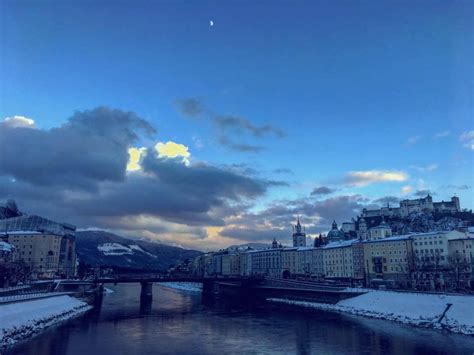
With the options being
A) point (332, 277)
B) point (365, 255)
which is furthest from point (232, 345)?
point (332, 277)

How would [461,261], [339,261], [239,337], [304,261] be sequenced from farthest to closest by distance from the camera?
[304,261] < [339,261] < [461,261] < [239,337]

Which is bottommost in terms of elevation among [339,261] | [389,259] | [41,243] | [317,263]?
[317,263]

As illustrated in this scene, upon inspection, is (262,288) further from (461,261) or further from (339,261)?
(461,261)

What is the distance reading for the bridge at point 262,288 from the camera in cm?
10012

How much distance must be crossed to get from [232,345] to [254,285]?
3731 inches

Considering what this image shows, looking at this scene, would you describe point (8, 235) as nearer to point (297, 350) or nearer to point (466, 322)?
point (297, 350)

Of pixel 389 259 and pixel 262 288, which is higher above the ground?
pixel 389 259

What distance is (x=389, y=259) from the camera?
407 ft

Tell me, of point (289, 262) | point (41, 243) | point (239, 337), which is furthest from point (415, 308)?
point (41, 243)

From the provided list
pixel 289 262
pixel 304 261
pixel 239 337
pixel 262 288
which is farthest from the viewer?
pixel 289 262

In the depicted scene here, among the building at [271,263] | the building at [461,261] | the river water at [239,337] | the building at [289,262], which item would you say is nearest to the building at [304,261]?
the building at [289,262]

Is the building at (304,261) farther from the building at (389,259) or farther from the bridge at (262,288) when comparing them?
the building at (389,259)

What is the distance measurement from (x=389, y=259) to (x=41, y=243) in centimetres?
12473

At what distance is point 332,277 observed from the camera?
474 feet
